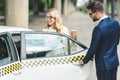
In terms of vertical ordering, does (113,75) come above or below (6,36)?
below

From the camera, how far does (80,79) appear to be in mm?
7055

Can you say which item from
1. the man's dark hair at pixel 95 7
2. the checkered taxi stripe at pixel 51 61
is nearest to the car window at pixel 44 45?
the checkered taxi stripe at pixel 51 61

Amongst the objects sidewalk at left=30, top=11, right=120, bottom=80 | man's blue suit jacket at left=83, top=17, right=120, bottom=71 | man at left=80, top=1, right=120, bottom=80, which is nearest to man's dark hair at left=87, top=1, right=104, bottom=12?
man at left=80, top=1, right=120, bottom=80

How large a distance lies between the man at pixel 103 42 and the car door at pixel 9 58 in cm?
100

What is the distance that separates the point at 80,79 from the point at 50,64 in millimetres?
624

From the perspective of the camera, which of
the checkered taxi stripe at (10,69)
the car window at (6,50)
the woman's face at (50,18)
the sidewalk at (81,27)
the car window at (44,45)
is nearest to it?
the checkered taxi stripe at (10,69)

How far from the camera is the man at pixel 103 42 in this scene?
21.2 ft

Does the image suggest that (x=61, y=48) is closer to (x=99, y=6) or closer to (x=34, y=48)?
(x=34, y=48)

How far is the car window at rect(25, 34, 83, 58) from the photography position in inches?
262

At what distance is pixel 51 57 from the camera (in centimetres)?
671

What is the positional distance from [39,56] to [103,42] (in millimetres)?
895

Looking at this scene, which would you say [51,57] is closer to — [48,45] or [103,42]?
[48,45]

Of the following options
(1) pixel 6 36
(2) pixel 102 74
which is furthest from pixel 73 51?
(1) pixel 6 36

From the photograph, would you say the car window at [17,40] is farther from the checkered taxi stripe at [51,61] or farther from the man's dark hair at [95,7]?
the man's dark hair at [95,7]
